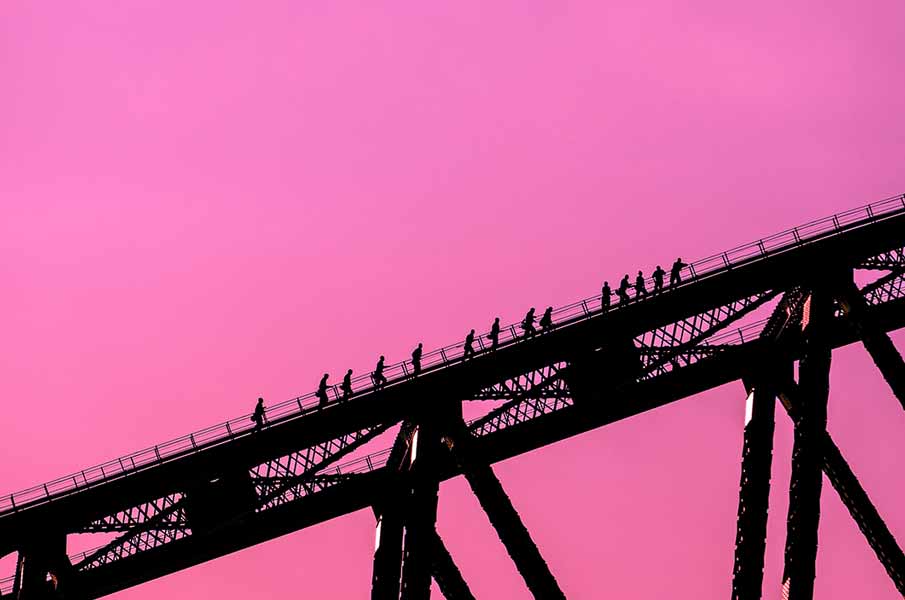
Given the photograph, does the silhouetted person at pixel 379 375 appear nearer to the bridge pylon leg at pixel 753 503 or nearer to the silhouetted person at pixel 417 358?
the silhouetted person at pixel 417 358

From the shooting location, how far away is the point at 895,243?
33.7m

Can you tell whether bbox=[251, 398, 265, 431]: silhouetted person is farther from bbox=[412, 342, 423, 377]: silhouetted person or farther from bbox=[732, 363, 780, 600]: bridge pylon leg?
bbox=[732, 363, 780, 600]: bridge pylon leg

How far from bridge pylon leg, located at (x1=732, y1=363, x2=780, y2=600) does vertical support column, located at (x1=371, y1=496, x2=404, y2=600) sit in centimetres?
740

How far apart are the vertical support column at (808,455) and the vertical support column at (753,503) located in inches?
22.6

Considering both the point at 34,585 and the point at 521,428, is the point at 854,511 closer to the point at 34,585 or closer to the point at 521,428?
the point at 521,428

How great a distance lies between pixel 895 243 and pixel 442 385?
10.9 m

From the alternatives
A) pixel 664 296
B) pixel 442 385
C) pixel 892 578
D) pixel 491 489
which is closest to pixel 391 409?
pixel 442 385

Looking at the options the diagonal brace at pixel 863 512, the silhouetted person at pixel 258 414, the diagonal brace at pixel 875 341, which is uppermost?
the silhouetted person at pixel 258 414

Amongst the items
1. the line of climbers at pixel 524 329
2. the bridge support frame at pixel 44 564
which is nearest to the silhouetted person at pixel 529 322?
the line of climbers at pixel 524 329

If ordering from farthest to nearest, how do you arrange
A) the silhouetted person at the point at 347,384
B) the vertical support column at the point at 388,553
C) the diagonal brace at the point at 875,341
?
the silhouetted person at the point at 347,384 → the vertical support column at the point at 388,553 → the diagonal brace at the point at 875,341

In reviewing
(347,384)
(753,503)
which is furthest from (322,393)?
(753,503)

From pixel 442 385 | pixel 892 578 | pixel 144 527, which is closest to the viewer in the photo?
pixel 892 578

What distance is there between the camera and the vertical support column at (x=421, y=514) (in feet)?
102

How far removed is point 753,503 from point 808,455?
1.53 meters
